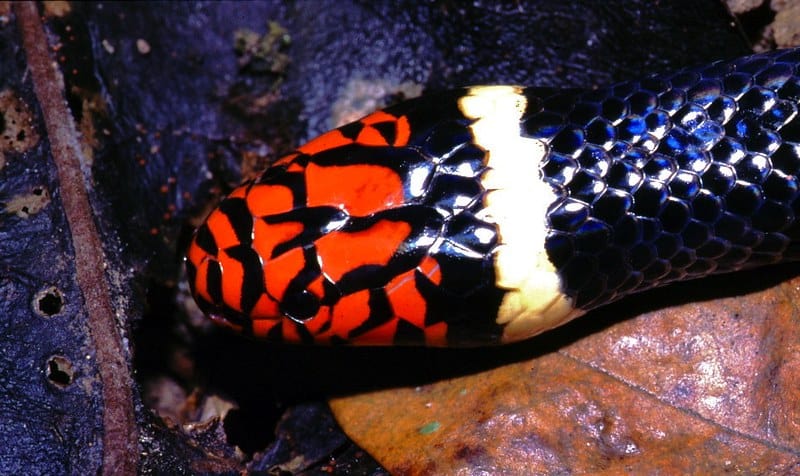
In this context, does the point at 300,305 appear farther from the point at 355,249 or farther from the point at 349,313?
the point at 355,249

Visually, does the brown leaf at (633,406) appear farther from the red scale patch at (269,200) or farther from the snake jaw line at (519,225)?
the red scale patch at (269,200)

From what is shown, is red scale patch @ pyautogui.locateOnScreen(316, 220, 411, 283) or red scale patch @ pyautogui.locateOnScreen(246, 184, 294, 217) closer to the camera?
red scale patch @ pyautogui.locateOnScreen(316, 220, 411, 283)

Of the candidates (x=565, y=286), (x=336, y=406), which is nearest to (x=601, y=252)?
(x=565, y=286)

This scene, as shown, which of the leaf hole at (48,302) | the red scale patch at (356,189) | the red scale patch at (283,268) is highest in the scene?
the red scale patch at (356,189)

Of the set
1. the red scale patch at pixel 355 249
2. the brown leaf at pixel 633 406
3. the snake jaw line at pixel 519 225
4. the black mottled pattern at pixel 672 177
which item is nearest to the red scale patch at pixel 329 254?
the red scale patch at pixel 355 249

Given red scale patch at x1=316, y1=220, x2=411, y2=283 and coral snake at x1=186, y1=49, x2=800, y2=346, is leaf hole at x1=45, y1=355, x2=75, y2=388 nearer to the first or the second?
coral snake at x1=186, y1=49, x2=800, y2=346

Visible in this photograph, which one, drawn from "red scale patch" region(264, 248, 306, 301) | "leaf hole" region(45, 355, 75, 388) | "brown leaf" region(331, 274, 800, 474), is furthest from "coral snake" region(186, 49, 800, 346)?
"leaf hole" region(45, 355, 75, 388)

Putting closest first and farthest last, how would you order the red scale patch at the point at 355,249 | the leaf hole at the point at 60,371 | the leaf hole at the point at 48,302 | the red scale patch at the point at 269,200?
the red scale patch at the point at 355,249 → the red scale patch at the point at 269,200 → the leaf hole at the point at 60,371 → the leaf hole at the point at 48,302

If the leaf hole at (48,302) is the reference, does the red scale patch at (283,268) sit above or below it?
above
